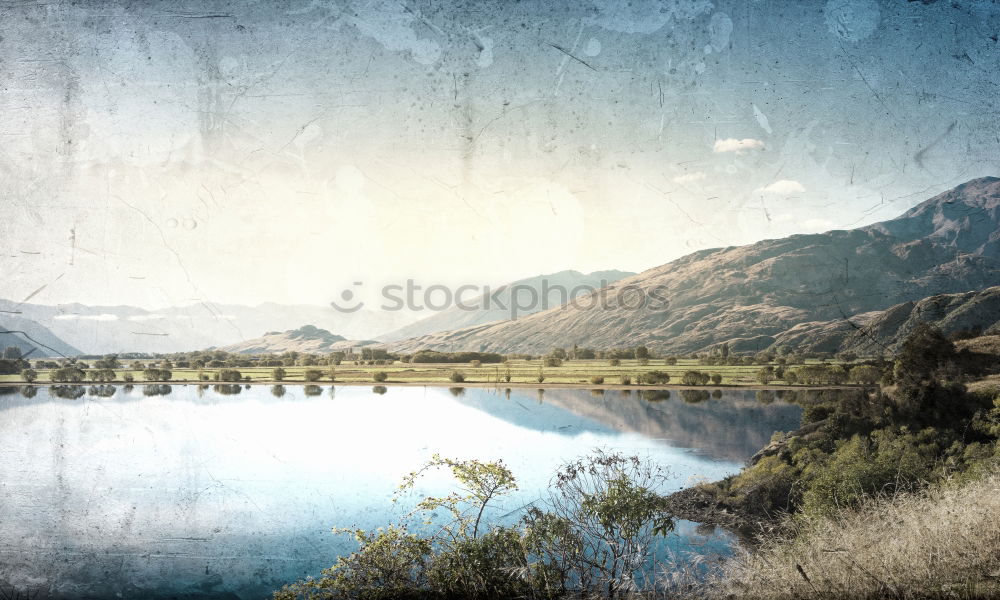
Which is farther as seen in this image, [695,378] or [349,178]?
[695,378]

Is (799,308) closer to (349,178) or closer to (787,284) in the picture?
(787,284)

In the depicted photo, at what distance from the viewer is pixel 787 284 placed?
221 ft

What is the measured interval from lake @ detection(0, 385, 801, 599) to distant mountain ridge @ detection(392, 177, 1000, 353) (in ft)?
24.1

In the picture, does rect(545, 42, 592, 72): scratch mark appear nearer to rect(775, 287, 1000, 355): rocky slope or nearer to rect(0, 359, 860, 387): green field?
rect(775, 287, 1000, 355): rocky slope

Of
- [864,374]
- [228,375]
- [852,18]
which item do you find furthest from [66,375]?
[864,374]

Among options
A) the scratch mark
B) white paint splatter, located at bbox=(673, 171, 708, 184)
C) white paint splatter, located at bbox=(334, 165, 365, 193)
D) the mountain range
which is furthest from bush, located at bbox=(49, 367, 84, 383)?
white paint splatter, located at bbox=(673, 171, 708, 184)

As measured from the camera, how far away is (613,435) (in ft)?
50.2

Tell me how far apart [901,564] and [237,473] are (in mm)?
11379

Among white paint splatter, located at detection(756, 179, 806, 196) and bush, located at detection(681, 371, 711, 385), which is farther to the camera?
bush, located at detection(681, 371, 711, 385)

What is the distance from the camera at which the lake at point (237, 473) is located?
9.91 meters

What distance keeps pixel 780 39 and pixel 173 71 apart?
36.6 ft

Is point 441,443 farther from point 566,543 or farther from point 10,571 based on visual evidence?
point 10,571

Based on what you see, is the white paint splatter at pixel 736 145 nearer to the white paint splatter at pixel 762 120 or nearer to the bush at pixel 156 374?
the white paint splatter at pixel 762 120

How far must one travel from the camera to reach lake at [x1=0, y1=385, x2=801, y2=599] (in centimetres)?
991
